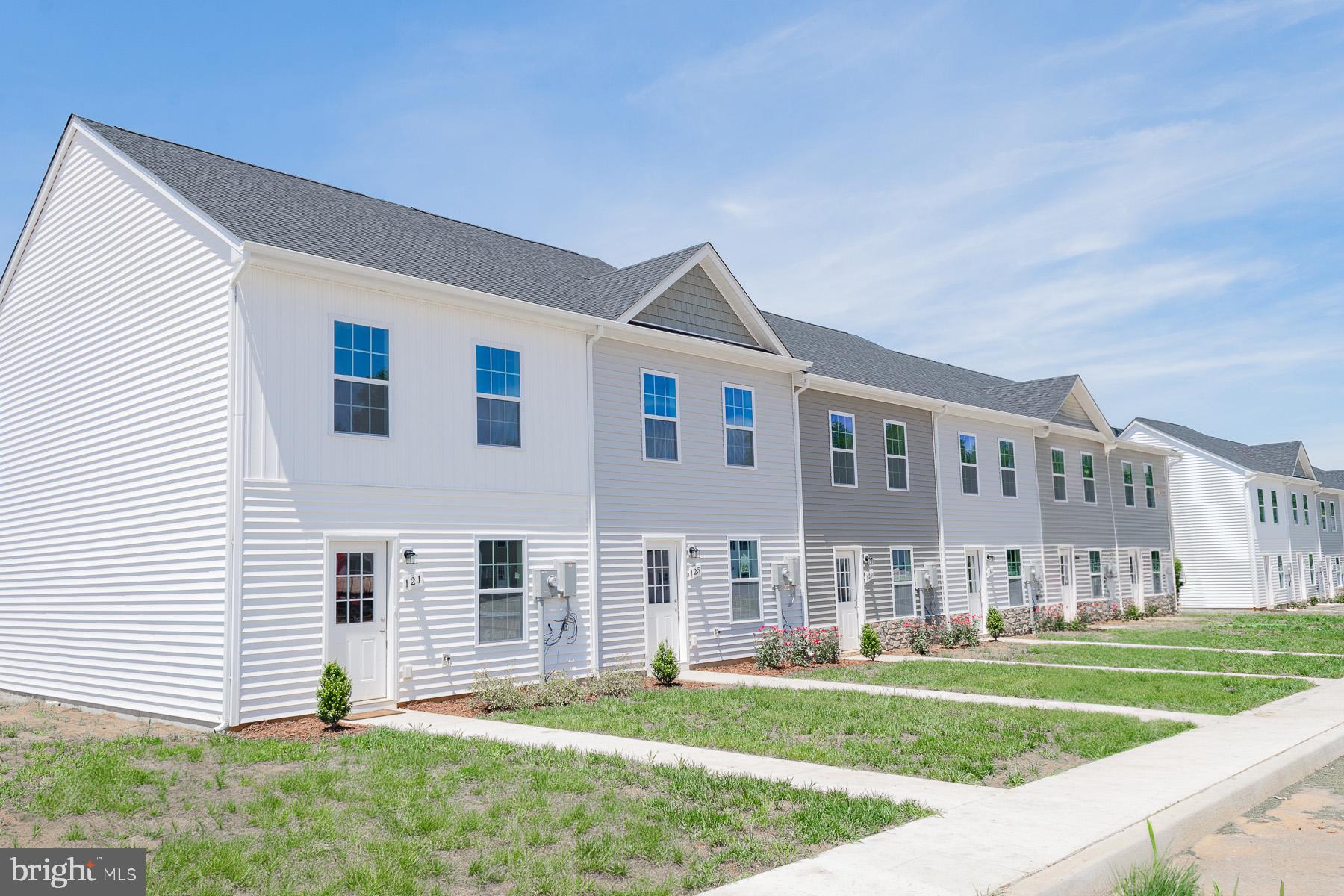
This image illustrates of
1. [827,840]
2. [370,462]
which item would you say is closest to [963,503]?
[370,462]

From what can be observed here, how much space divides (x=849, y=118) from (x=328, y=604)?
10328 mm

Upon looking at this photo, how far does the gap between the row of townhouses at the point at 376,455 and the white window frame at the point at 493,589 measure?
0.04 metres

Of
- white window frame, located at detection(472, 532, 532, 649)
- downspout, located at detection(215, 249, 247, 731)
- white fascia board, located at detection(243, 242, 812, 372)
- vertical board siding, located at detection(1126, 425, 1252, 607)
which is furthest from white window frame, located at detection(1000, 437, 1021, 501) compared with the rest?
downspout, located at detection(215, 249, 247, 731)

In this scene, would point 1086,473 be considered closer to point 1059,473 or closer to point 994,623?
point 1059,473

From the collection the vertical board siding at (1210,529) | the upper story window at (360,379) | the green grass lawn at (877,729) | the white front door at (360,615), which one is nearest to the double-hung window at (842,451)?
the green grass lawn at (877,729)

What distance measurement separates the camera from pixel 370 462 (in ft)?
40.4

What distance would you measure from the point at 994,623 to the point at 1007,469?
477 cm

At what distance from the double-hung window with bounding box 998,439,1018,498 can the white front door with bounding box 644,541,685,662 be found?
12722mm

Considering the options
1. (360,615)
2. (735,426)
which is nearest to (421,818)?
(360,615)

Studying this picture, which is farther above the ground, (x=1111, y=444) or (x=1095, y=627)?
(x=1111, y=444)

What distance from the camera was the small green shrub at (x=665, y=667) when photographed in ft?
47.5

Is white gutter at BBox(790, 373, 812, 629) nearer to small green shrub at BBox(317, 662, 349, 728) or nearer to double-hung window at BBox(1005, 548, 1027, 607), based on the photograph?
double-hung window at BBox(1005, 548, 1027, 607)

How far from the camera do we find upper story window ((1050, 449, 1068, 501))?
28.4 meters

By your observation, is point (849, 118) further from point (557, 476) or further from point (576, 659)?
point (576, 659)
